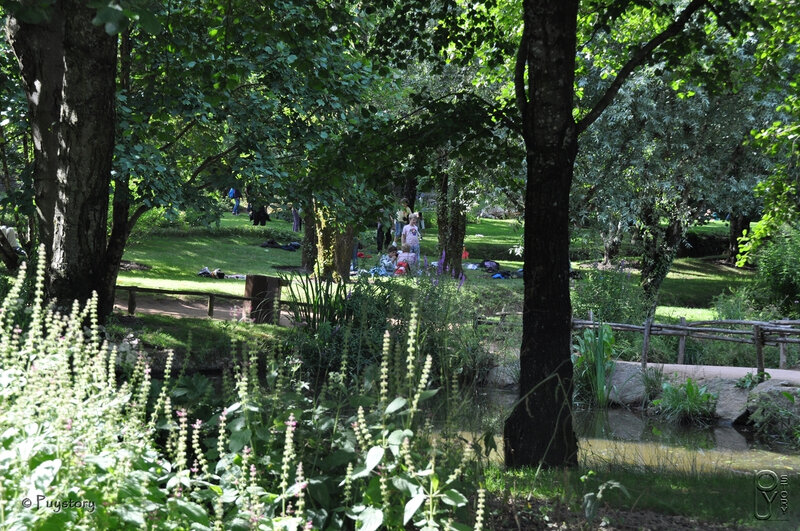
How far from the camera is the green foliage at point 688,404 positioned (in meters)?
10.2

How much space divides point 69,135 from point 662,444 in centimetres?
687

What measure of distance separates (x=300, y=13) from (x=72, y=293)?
11.7 ft

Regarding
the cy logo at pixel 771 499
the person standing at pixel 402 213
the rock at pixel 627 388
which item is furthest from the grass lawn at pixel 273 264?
the cy logo at pixel 771 499

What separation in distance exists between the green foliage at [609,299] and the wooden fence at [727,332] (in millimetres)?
1555

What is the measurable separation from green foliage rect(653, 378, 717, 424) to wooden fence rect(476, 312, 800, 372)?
104 cm

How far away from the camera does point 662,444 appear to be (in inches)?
351

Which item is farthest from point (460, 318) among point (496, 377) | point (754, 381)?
point (754, 381)

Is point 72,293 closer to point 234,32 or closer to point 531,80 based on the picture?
point 234,32

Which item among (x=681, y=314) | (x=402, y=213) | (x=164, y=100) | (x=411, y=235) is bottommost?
(x=681, y=314)

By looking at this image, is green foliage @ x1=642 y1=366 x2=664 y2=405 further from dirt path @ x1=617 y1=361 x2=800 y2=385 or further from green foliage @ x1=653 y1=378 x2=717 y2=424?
green foliage @ x1=653 y1=378 x2=717 y2=424

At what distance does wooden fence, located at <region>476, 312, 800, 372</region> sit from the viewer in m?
11.2

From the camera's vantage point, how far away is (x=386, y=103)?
1919cm

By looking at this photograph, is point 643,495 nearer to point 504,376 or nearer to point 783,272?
point 504,376

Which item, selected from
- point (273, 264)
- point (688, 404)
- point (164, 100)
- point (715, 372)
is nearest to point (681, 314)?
point (715, 372)
